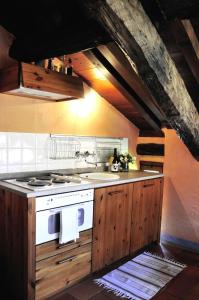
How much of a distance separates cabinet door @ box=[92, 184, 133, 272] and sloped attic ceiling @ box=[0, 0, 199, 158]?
84 centimetres

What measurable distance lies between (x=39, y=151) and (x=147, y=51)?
1.41 m

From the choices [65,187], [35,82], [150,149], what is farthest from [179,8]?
[150,149]

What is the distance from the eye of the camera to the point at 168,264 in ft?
8.80

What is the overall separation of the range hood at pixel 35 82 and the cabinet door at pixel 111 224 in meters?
0.93

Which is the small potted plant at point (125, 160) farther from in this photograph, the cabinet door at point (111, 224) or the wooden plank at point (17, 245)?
Answer: the wooden plank at point (17, 245)

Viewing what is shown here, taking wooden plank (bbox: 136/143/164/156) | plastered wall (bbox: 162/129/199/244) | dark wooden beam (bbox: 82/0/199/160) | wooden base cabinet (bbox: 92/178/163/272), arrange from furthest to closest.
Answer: wooden plank (bbox: 136/143/164/156) < plastered wall (bbox: 162/129/199/244) < wooden base cabinet (bbox: 92/178/163/272) < dark wooden beam (bbox: 82/0/199/160)

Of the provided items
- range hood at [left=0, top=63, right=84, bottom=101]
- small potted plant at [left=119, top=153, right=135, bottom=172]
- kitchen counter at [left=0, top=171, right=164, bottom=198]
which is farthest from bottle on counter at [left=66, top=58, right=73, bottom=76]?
small potted plant at [left=119, top=153, right=135, bottom=172]

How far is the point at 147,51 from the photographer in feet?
5.43

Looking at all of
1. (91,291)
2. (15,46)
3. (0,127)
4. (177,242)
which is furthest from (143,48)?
(177,242)

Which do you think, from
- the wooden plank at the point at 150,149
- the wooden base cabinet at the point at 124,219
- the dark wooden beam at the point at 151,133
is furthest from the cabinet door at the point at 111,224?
the dark wooden beam at the point at 151,133

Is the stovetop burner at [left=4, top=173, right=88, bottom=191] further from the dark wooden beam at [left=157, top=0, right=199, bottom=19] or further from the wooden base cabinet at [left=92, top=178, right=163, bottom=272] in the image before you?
the dark wooden beam at [left=157, top=0, right=199, bottom=19]

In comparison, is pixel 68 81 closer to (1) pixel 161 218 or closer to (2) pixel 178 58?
(2) pixel 178 58

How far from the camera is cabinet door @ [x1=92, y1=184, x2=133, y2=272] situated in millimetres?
2336

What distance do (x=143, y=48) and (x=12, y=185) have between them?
4.55ft
